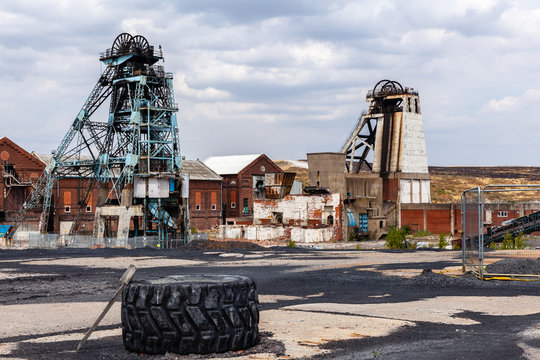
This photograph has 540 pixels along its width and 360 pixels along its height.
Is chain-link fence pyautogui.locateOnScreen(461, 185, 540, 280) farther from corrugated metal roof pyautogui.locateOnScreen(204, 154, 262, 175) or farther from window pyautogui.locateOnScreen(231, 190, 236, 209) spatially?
corrugated metal roof pyautogui.locateOnScreen(204, 154, 262, 175)

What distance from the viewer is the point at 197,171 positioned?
74625 mm

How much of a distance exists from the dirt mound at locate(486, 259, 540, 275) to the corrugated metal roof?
57989 millimetres

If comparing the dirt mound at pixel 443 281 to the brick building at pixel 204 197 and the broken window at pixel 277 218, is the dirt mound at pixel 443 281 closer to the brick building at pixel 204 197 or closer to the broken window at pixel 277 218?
the broken window at pixel 277 218

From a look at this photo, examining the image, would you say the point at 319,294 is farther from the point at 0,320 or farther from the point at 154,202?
the point at 154,202

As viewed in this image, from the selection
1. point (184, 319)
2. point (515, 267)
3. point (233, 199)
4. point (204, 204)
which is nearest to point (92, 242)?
point (204, 204)

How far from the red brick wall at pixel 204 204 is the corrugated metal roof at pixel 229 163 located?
4078 millimetres

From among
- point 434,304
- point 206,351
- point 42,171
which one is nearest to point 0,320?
point 206,351

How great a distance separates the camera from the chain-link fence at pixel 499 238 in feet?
64.1

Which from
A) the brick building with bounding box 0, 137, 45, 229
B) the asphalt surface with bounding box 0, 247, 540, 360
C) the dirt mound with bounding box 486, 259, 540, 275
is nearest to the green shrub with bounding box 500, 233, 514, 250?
the asphalt surface with bounding box 0, 247, 540, 360

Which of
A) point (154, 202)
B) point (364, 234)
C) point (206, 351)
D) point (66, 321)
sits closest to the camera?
point (206, 351)

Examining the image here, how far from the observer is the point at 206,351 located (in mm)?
9508

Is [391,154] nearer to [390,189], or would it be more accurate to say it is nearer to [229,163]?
[390,189]

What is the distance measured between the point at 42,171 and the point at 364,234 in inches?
1279

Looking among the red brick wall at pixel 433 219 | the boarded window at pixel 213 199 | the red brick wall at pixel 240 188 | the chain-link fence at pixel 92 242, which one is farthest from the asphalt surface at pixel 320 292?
the red brick wall at pixel 240 188
